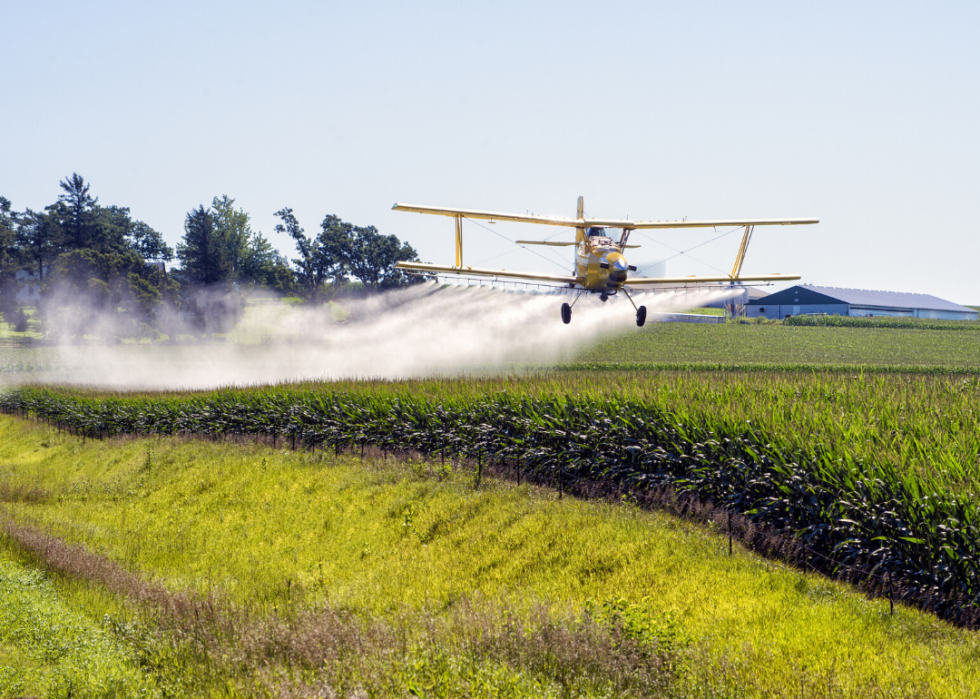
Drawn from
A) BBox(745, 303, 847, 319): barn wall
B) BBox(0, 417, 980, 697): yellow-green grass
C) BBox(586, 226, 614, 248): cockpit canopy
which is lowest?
BBox(0, 417, 980, 697): yellow-green grass

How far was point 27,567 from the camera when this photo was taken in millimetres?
14609

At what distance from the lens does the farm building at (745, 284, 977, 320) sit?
10862cm

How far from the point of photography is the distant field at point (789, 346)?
5747 centimetres

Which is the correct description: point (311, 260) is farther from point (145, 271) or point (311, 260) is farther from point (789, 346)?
point (789, 346)

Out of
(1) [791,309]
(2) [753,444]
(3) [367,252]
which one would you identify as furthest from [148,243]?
(2) [753,444]

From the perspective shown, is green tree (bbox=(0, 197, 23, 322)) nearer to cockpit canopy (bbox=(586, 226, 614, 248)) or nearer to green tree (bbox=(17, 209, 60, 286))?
green tree (bbox=(17, 209, 60, 286))

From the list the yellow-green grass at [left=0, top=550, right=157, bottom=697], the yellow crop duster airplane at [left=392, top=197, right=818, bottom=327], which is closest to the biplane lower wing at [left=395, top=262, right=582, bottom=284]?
the yellow crop duster airplane at [left=392, top=197, right=818, bottom=327]

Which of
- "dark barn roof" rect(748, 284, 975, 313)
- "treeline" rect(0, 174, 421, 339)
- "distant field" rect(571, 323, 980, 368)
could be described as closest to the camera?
"distant field" rect(571, 323, 980, 368)

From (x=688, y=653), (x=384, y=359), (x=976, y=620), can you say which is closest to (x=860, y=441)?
(x=976, y=620)

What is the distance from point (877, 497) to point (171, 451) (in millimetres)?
26480

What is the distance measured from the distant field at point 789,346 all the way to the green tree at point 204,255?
61136 millimetres

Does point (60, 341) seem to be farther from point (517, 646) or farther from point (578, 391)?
point (517, 646)

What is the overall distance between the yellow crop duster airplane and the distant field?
797 inches

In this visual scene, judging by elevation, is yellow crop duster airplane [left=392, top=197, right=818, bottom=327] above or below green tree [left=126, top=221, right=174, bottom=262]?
below
